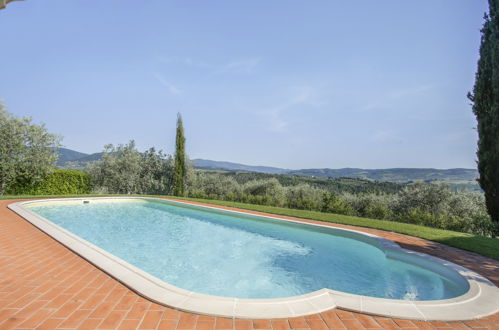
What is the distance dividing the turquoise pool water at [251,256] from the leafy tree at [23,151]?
18.3ft

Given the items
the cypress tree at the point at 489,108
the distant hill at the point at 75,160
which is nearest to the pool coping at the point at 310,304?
the cypress tree at the point at 489,108

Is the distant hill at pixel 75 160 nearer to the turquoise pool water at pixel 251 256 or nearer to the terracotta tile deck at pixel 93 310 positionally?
the turquoise pool water at pixel 251 256

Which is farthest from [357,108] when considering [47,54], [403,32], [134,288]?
[47,54]

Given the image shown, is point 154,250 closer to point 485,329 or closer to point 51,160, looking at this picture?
point 485,329

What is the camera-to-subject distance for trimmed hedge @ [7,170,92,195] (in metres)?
15.1

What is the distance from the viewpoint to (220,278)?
196 inches

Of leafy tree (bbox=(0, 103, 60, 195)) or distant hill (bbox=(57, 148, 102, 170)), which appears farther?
distant hill (bbox=(57, 148, 102, 170))

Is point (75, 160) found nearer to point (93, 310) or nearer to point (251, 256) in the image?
point (251, 256)

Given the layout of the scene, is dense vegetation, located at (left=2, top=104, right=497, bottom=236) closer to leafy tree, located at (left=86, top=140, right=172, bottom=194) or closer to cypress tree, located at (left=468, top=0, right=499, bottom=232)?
leafy tree, located at (left=86, top=140, right=172, bottom=194)

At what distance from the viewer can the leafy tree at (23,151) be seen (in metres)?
13.9

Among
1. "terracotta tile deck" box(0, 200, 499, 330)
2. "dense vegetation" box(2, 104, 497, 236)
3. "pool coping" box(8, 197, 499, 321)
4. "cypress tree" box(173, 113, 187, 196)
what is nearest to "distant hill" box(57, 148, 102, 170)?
"dense vegetation" box(2, 104, 497, 236)

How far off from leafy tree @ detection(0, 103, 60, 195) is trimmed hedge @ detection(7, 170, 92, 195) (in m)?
0.34

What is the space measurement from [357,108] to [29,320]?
686 inches

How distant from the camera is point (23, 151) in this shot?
14453 millimetres
